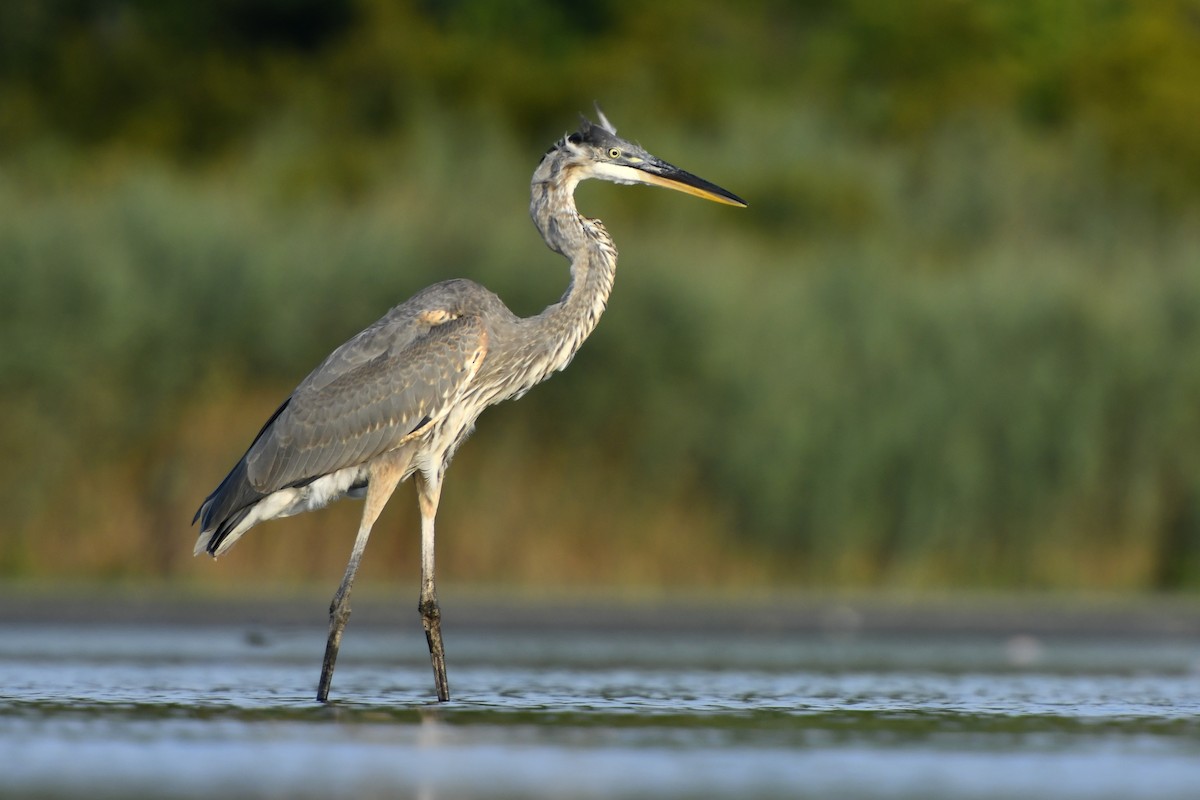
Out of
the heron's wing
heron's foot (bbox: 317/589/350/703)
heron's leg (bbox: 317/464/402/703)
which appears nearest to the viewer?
heron's foot (bbox: 317/589/350/703)

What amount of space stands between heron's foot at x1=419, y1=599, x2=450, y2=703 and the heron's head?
7.61 feet

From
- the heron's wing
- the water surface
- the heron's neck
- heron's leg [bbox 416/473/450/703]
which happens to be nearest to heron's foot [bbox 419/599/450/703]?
heron's leg [bbox 416/473/450/703]

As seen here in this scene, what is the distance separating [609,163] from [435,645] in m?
2.69

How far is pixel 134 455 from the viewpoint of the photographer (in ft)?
65.6

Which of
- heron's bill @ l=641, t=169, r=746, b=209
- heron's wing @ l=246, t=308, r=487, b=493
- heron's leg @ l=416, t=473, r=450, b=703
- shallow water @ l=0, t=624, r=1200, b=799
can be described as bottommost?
shallow water @ l=0, t=624, r=1200, b=799

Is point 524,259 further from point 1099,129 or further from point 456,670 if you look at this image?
point 1099,129

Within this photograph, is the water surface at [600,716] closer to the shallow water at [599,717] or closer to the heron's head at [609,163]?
the shallow water at [599,717]

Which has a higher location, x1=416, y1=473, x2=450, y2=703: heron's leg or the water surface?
x1=416, y1=473, x2=450, y2=703: heron's leg

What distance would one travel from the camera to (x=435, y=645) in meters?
12.1

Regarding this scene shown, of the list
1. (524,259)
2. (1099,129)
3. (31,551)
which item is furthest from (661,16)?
(31,551)

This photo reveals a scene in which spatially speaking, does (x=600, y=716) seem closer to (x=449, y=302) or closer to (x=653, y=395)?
(x=449, y=302)

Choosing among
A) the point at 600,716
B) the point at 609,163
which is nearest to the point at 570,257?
the point at 609,163

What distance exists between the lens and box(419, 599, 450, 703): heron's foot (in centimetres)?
1173

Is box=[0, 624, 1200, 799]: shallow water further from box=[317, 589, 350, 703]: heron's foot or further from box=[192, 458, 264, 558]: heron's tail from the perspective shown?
box=[192, 458, 264, 558]: heron's tail
